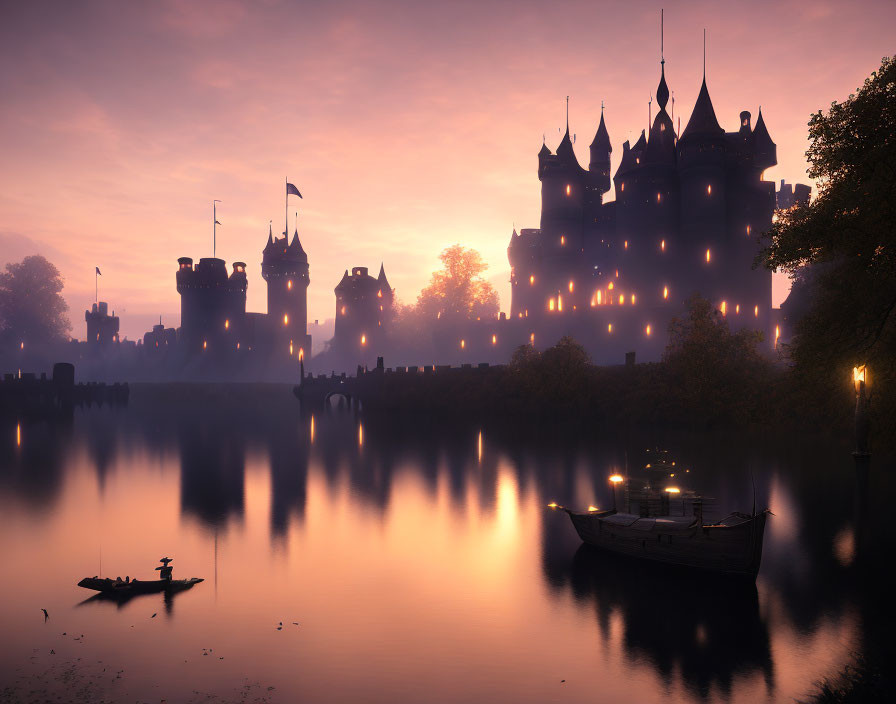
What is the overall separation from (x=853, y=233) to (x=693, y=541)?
9.92 meters

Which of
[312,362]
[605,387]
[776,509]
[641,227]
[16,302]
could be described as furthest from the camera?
[312,362]

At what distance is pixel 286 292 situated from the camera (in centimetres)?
14912

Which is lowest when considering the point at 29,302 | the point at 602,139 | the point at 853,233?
the point at 853,233

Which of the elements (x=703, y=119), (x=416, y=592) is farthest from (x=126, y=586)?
(x=703, y=119)

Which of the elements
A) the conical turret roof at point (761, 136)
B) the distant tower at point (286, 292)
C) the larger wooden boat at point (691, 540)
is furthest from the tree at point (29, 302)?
the larger wooden boat at point (691, 540)

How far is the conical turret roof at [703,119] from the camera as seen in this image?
8006cm

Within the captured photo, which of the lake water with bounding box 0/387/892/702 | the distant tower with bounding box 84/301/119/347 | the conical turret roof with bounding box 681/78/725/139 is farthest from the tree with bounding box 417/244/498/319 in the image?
the distant tower with bounding box 84/301/119/347

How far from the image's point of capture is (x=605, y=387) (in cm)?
6906

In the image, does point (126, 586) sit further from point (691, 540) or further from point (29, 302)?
point (29, 302)

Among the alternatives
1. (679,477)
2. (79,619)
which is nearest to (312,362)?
(679,477)

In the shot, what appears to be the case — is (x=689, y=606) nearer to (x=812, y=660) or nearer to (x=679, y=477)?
(x=812, y=660)

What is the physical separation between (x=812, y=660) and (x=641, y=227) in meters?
74.5

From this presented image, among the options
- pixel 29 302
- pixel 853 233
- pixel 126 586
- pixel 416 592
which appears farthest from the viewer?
pixel 29 302

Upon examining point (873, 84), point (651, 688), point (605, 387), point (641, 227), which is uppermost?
point (641, 227)
